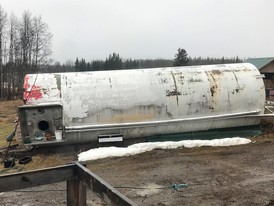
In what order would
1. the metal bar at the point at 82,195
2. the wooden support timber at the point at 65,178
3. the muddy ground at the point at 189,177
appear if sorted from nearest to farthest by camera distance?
1. the wooden support timber at the point at 65,178
2. the metal bar at the point at 82,195
3. the muddy ground at the point at 189,177

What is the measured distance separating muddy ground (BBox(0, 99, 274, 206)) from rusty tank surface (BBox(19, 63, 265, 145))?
1030 mm

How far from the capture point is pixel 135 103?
11.3 metres

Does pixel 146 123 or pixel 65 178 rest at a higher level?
pixel 65 178

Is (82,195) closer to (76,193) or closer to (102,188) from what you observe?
(76,193)

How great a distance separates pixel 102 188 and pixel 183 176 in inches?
213

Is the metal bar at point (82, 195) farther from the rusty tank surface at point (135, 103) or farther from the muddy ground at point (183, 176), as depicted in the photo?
the rusty tank surface at point (135, 103)

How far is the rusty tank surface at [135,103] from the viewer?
1074cm

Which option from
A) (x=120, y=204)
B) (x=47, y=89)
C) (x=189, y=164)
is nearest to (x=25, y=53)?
(x=47, y=89)

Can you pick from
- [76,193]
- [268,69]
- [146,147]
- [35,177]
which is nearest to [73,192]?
[76,193]

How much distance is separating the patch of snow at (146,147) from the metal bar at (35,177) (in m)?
6.81

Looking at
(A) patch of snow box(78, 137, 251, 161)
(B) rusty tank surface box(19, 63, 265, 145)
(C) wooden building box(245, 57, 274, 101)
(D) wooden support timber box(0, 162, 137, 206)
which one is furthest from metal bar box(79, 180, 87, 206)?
(C) wooden building box(245, 57, 274, 101)

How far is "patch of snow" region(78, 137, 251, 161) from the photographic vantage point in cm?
1011

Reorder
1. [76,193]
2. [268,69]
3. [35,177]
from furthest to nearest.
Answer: [268,69] → [76,193] → [35,177]

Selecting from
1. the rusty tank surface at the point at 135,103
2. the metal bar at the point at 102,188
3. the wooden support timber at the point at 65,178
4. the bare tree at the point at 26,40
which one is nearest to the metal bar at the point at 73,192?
the wooden support timber at the point at 65,178
